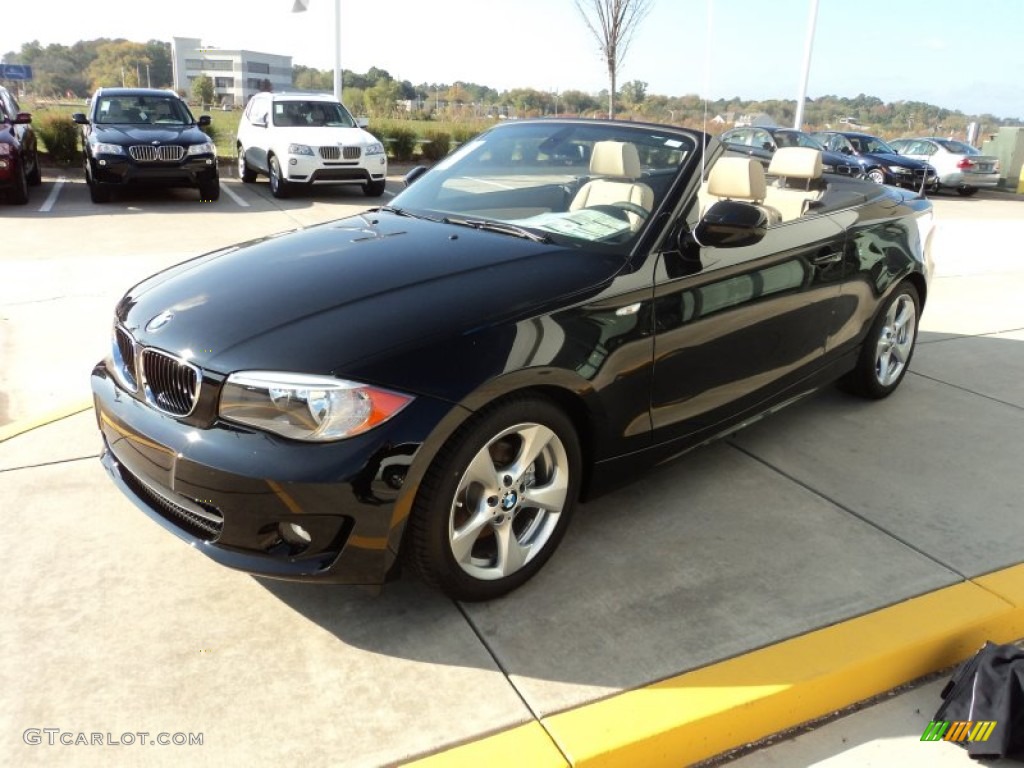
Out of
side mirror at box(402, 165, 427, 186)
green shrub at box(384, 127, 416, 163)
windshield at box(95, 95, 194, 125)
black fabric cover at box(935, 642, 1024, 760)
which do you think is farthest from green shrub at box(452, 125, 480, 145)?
black fabric cover at box(935, 642, 1024, 760)

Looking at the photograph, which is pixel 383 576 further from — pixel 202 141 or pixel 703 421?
pixel 202 141

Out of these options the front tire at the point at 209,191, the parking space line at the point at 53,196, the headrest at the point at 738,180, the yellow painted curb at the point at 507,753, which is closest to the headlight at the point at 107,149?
the parking space line at the point at 53,196

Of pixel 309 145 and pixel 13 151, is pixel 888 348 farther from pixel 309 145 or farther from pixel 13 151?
pixel 13 151

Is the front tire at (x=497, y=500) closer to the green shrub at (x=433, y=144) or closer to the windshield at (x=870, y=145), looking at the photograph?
the green shrub at (x=433, y=144)

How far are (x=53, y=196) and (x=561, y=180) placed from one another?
39.2 ft

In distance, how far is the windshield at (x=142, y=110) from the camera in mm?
12734

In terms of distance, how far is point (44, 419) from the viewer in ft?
14.1

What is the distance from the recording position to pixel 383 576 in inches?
99.2

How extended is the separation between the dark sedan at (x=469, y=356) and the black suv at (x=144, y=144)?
376 inches

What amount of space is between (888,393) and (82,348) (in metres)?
5.17

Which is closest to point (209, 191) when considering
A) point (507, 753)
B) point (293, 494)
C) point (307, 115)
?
point (307, 115)

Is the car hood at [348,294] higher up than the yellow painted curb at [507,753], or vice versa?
the car hood at [348,294]

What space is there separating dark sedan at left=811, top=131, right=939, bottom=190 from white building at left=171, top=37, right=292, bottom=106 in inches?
4444

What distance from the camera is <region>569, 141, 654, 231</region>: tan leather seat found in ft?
11.7
